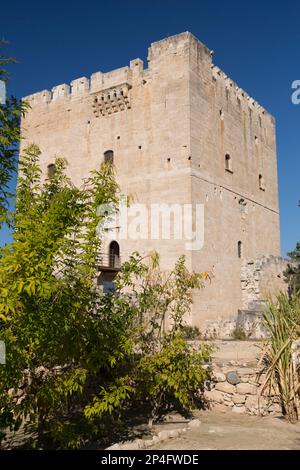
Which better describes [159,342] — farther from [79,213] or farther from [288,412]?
[79,213]

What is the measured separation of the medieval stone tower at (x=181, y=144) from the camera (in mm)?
16969

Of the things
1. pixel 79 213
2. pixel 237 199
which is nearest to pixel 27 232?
pixel 79 213

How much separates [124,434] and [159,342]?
1.61 m

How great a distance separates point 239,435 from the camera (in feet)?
21.0

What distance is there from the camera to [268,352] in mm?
7766

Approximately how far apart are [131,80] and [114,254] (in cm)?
732

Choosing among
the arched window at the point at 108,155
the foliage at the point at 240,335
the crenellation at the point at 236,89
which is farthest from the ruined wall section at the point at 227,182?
the arched window at the point at 108,155

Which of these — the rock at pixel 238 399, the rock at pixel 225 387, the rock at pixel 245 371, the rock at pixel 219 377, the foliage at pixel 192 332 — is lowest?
the rock at pixel 238 399

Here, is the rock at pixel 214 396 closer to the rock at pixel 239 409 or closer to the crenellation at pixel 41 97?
the rock at pixel 239 409

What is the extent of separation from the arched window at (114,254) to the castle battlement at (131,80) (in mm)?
6236

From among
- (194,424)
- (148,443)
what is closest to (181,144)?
(194,424)

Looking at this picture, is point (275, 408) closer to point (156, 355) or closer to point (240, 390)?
point (240, 390)

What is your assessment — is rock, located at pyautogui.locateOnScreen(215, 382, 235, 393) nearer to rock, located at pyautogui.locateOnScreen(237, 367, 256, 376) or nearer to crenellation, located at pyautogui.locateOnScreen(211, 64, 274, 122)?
rock, located at pyautogui.locateOnScreen(237, 367, 256, 376)
